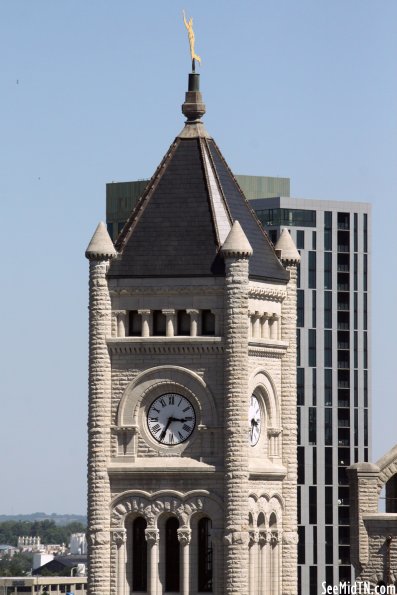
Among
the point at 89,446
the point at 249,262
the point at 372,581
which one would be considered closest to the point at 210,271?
the point at 249,262

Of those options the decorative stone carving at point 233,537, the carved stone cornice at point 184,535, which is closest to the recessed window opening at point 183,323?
the carved stone cornice at point 184,535

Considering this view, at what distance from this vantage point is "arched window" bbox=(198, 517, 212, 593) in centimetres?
9569

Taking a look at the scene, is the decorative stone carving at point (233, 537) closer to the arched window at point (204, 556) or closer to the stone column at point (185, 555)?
the arched window at point (204, 556)

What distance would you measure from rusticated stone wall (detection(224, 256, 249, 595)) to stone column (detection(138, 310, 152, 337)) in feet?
10.3

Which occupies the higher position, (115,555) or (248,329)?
(248,329)

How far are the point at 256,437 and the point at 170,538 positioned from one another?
521 centimetres

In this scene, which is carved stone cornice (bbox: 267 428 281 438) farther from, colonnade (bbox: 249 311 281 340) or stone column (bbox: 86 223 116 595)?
stone column (bbox: 86 223 116 595)

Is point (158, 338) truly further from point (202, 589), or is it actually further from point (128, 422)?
point (202, 589)

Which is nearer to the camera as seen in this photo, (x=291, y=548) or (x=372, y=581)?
(x=372, y=581)

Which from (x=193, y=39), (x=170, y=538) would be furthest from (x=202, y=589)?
(x=193, y=39)

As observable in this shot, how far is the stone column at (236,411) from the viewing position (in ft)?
311

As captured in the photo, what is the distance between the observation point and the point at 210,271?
316 ft

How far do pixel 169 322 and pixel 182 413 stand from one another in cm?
357

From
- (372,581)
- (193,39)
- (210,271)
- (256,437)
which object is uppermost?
(193,39)
